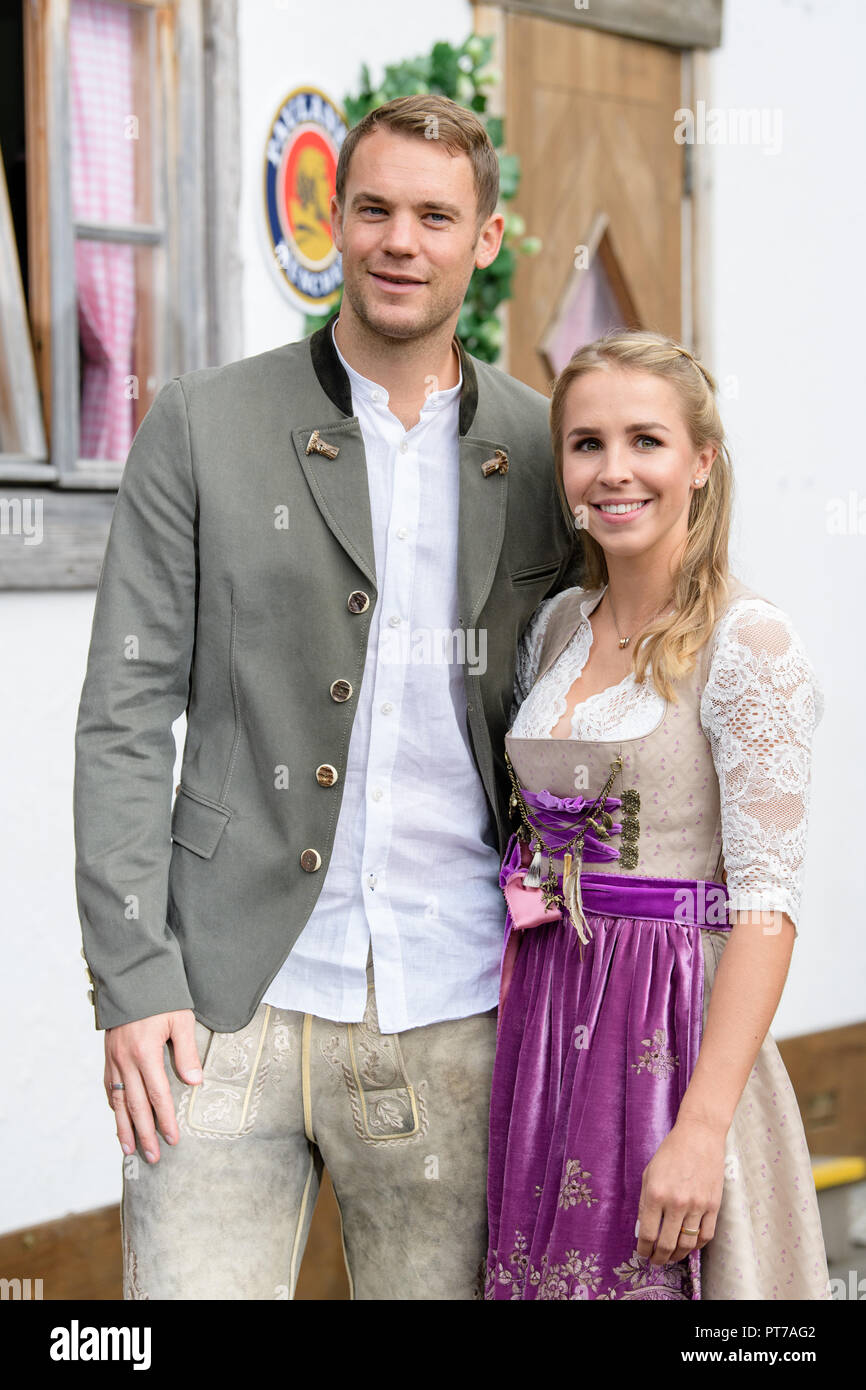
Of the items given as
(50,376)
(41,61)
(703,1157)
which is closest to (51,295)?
(50,376)

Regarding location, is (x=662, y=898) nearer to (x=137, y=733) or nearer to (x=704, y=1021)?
(x=704, y=1021)

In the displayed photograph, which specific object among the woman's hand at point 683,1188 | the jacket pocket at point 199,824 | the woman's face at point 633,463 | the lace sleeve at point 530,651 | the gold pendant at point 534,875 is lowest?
the woman's hand at point 683,1188

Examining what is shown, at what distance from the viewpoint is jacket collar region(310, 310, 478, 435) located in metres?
2.27

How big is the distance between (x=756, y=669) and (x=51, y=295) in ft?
6.50

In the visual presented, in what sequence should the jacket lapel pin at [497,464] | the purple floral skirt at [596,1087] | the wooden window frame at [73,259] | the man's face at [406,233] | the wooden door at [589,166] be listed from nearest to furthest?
the purple floral skirt at [596,1087] < the man's face at [406,233] < the jacket lapel pin at [497,464] < the wooden window frame at [73,259] < the wooden door at [589,166]

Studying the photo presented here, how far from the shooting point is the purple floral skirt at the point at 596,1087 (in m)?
2.07

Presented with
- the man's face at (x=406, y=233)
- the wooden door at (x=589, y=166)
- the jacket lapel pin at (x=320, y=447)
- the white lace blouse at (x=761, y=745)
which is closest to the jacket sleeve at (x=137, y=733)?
the jacket lapel pin at (x=320, y=447)

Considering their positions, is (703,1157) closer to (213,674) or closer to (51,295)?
(213,674)

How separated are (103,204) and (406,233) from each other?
1532mm

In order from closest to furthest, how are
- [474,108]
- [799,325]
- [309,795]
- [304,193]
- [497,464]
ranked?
[309,795] → [497,464] → [304,193] → [474,108] → [799,325]

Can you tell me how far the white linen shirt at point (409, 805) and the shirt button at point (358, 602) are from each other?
0.14 feet

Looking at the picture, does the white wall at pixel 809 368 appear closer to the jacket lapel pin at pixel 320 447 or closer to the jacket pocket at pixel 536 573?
the jacket pocket at pixel 536 573

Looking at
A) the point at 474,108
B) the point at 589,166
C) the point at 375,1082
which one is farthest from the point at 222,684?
the point at 589,166

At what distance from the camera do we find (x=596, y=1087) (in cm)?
209
